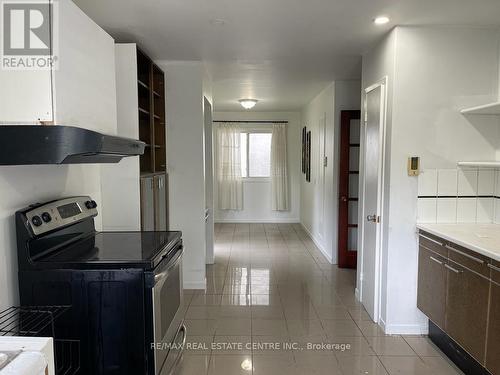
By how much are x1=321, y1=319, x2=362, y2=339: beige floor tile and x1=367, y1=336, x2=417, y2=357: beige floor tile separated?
0.15 meters

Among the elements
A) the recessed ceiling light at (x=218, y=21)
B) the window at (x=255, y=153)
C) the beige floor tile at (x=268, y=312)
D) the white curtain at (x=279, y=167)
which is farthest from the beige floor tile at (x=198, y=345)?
the window at (x=255, y=153)

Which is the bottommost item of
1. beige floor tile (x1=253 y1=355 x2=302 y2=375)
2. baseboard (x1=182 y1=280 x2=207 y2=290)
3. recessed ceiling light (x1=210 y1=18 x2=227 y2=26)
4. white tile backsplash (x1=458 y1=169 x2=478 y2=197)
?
beige floor tile (x1=253 y1=355 x2=302 y2=375)

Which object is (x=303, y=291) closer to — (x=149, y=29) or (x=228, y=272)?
(x=228, y=272)

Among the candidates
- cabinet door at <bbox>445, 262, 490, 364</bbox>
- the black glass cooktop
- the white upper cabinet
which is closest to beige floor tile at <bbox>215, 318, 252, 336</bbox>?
the black glass cooktop

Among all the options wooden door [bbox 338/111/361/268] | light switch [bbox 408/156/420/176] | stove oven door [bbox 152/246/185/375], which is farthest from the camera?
wooden door [bbox 338/111/361/268]

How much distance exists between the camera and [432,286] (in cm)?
271

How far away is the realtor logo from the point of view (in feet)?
4.93

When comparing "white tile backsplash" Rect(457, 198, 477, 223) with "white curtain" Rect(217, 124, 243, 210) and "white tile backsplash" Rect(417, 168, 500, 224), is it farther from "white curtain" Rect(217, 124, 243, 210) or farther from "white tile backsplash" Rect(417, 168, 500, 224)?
"white curtain" Rect(217, 124, 243, 210)

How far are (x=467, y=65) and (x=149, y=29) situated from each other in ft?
8.11

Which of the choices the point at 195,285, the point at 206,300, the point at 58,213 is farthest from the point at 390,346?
the point at 58,213

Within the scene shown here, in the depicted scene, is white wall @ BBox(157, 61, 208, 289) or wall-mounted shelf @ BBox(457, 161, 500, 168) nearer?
wall-mounted shelf @ BBox(457, 161, 500, 168)

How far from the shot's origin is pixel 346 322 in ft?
10.6

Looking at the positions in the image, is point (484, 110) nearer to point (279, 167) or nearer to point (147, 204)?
point (147, 204)

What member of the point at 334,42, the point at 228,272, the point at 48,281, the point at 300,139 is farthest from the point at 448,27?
the point at 300,139
